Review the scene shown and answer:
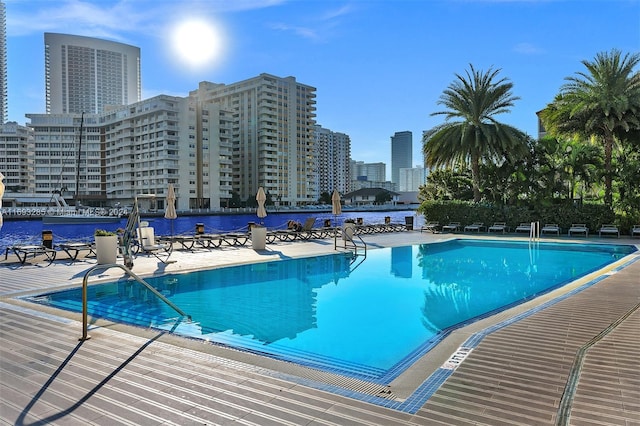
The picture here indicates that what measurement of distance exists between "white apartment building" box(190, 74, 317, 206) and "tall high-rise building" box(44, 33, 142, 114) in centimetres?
8230

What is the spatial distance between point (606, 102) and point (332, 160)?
6440 inches

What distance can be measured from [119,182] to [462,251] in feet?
323

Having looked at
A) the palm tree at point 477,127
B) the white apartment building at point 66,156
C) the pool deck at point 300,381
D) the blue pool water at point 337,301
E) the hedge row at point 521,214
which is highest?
the white apartment building at point 66,156

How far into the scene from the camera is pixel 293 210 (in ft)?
363

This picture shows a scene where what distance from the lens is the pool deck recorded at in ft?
11.3

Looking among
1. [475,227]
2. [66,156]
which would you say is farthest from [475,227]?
[66,156]

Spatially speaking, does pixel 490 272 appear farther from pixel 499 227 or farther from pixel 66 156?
pixel 66 156

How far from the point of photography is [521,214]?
2509 centimetres

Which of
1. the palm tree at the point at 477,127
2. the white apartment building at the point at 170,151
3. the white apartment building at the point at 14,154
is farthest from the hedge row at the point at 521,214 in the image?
the white apartment building at the point at 14,154

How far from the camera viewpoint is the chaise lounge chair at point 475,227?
2592 centimetres

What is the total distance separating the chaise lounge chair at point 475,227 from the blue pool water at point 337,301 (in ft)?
31.8

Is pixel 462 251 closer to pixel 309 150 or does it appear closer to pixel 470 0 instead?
pixel 470 0

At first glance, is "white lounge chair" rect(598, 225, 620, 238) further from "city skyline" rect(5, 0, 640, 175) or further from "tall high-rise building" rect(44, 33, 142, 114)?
"tall high-rise building" rect(44, 33, 142, 114)

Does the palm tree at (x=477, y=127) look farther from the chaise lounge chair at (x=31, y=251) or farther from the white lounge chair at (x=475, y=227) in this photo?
the chaise lounge chair at (x=31, y=251)
